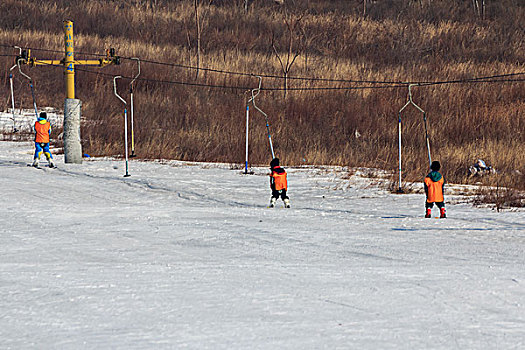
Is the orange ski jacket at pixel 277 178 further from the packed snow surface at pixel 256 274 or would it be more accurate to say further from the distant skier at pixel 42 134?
the distant skier at pixel 42 134

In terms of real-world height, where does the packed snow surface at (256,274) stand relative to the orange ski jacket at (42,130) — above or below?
below

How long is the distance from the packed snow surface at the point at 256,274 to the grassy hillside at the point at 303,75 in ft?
23.9

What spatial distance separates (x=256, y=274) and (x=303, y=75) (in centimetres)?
2379

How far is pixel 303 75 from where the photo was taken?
2986cm

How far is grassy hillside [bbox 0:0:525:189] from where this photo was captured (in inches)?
870

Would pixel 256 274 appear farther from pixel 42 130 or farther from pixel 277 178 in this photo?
pixel 42 130

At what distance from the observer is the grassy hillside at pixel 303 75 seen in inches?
870

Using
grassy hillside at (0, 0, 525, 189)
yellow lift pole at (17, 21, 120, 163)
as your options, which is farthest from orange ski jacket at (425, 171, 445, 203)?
yellow lift pole at (17, 21, 120, 163)

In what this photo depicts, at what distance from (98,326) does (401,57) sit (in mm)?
30243

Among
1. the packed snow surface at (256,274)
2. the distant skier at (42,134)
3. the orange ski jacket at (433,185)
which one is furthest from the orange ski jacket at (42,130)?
the orange ski jacket at (433,185)

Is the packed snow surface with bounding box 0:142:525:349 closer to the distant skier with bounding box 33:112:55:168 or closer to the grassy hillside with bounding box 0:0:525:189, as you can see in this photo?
the distant skier with bounding box 33:112:55:168

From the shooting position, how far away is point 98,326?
515 centimetres

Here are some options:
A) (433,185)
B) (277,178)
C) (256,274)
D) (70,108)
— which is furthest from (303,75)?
(256,274)

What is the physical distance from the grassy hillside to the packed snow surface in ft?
23.9
